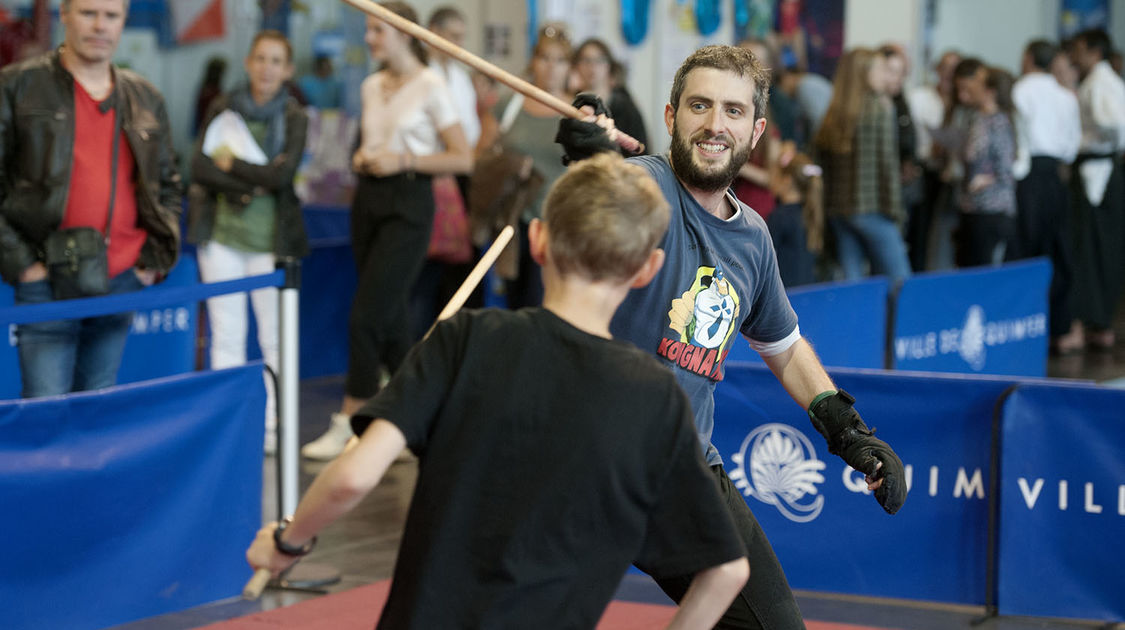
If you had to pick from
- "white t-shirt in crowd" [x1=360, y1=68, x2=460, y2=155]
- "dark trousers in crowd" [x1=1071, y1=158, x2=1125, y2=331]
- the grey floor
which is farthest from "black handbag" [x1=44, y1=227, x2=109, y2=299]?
"dark trousers in crowd" [x1=1071, y1=158, x2=1125, y2=331]

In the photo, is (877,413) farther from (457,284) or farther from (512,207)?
(457,284)

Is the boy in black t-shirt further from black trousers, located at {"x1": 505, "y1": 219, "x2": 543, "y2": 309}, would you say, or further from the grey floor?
black trousers, located at {"x1": 505, "y1": 219, "x2": 543, "y2": 309}

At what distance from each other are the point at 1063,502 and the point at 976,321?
12.2 ft

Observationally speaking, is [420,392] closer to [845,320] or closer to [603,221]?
[603,221]

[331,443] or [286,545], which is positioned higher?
[286,545]

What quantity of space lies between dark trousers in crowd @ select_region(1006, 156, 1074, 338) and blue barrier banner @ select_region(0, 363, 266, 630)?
7318mm

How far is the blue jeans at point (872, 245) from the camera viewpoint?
9.52 meters

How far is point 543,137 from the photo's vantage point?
720 centimetres

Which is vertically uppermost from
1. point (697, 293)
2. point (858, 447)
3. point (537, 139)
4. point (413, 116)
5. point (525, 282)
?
point (413, 116)

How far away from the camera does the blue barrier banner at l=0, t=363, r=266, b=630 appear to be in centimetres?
424

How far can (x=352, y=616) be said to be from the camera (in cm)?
480

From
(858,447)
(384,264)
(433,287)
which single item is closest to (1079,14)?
(433,287)

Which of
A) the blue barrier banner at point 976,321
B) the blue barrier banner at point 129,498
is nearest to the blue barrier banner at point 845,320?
the blue barrier banner at point 976,321

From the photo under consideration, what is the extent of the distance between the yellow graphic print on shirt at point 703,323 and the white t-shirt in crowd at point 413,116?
3896mm
